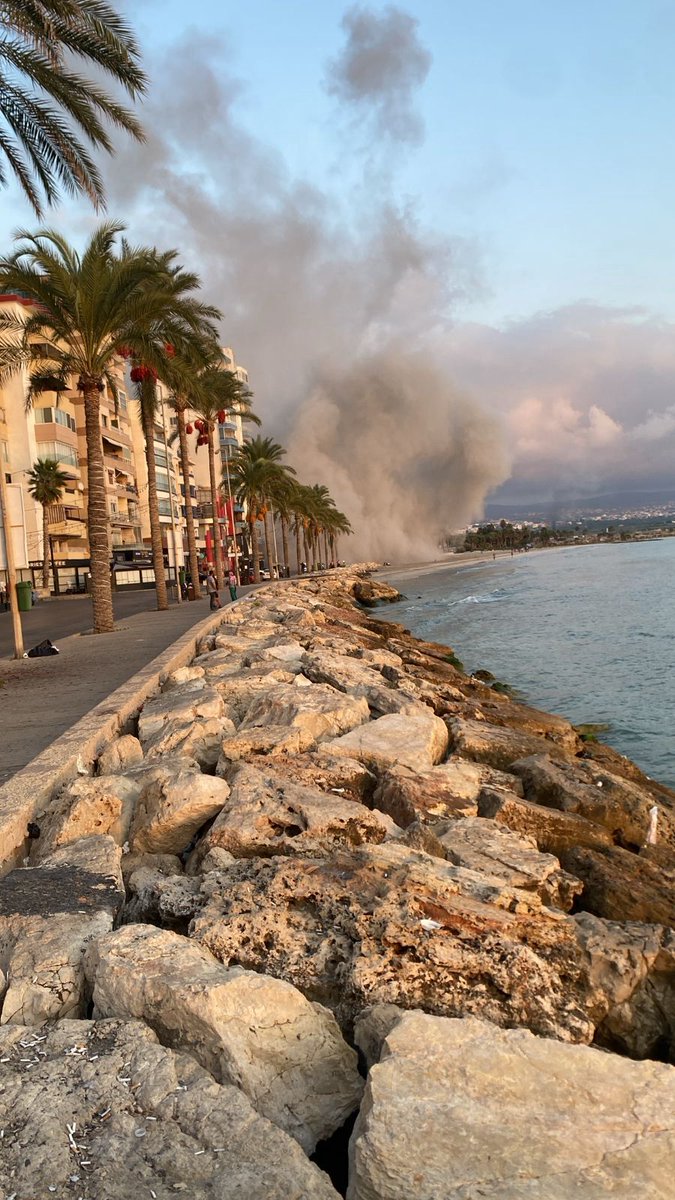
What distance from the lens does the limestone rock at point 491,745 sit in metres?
7.26

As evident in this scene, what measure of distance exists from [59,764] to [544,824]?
3.22 metres

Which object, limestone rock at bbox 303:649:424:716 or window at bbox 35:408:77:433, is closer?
limestone rock at bbox 303:649:424:716

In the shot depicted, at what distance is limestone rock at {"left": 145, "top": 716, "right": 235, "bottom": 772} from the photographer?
6277mm

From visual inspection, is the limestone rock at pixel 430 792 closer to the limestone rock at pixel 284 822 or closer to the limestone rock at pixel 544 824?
the limestone rock at pixel 544 824

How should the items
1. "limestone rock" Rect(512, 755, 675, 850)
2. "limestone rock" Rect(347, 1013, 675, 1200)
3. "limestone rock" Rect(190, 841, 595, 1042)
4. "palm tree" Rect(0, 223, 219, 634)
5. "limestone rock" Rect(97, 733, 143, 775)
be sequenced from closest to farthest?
"limestone rock" Rect(347, 1013, 675, 1200), "limestone rock" Rect(190, 841, 595, 1042), "limestone rock" Rect(97, 733, 143, 775), "limestone rock" Rect(512, 755, 675, 850), "palm tree" Rect(0, 223, 219, 634)

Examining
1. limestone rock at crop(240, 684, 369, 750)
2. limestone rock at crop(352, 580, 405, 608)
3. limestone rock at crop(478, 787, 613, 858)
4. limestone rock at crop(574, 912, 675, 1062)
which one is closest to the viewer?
limestone rock at crop(574, 912, 675, 1062)

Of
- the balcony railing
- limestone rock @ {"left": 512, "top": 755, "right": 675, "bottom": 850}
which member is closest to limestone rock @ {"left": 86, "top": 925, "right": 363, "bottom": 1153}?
limestone rock @ {"left": 512, "top": 755, "right": 675, "bottom": 850}

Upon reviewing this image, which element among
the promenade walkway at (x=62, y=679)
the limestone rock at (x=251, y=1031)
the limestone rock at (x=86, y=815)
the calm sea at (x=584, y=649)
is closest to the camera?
the limestone rock at (x=251, y=1031)

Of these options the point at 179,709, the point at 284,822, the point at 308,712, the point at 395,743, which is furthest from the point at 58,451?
the point at 284,822

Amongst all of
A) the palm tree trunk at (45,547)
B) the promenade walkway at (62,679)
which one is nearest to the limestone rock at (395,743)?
the promenade walkway at (62,679)

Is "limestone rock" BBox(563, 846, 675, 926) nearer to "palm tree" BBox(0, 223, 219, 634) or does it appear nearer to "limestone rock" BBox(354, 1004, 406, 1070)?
"limestone rock" BBox(354, 1004, 406, 1070)

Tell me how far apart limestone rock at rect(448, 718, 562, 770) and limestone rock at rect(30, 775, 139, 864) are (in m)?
3.11

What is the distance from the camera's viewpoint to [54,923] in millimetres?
3439

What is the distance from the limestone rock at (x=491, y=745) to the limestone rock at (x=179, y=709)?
7.02ft
